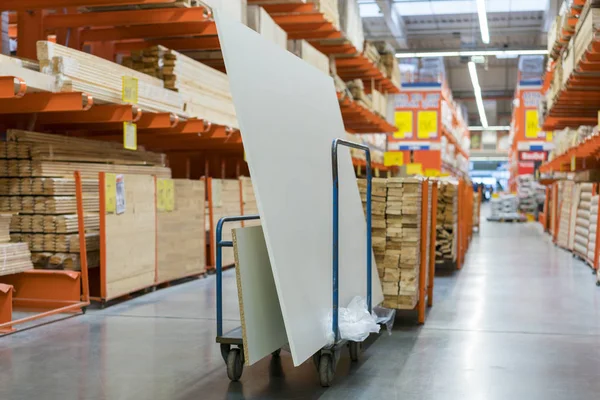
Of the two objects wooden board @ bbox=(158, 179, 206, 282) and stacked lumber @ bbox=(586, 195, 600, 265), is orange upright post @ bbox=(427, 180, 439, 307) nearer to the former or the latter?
wooden board @ bbox=(158, 179, 206, 282)

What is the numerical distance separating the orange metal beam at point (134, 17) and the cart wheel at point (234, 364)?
→ 14.6 ft

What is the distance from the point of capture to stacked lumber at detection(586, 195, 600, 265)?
1034cm

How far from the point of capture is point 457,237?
10797 mm

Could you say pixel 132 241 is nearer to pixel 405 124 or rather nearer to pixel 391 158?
pixel 391 158

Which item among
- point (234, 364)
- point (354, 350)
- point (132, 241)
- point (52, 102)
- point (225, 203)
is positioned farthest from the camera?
point (225, 203)

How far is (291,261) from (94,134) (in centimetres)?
617

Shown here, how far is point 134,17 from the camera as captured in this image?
314 inches

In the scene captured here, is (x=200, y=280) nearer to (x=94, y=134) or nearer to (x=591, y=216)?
(x=94, y=134)

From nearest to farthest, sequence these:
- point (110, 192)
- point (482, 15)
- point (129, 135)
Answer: point (110, 192)
point (129, 135)
point (482, 15)

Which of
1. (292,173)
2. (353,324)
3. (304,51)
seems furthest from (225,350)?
(304,51)

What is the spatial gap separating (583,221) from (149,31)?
24.8ft

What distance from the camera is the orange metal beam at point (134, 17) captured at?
7656 mm

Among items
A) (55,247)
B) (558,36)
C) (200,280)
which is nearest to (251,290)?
(55,247)

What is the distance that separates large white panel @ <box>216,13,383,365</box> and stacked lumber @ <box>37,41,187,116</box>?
2486 millimetres
